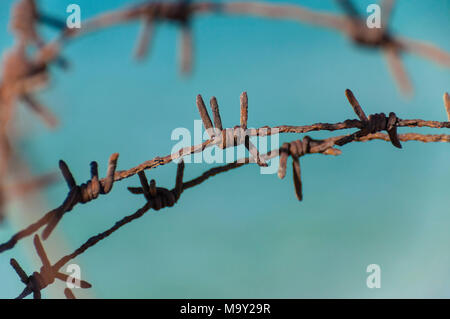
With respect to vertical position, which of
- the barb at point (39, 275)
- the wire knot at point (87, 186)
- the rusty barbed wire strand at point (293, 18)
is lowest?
the barb at point (39, 275)

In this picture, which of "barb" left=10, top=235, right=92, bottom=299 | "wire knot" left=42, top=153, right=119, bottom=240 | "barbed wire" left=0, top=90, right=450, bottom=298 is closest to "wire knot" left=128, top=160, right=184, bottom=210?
"barbed wire" left=0, top=90, right=450, bottom=298

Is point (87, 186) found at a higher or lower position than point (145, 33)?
lower

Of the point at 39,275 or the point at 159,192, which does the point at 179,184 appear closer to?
the point at 159,192

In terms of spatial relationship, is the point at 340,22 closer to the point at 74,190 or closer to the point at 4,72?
the point at 74,190

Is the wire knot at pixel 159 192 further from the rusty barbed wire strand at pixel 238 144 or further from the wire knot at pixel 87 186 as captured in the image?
the wire knot at pixel 87 186

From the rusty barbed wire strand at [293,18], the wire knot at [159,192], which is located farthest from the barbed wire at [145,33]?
the wire knot at [159,192]

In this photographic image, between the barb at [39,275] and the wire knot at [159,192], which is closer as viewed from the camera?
the barb at [39,275]

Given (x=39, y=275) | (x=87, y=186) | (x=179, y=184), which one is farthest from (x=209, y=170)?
(x=39, y=275)
